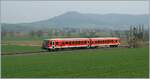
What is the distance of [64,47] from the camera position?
56312 mm

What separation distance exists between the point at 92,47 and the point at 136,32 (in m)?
21.3

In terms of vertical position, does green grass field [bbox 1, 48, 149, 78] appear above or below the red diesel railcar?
below

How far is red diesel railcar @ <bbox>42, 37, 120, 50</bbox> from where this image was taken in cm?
5525

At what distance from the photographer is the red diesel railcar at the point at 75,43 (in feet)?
181

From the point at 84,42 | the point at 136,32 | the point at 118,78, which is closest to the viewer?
the point at 118,78

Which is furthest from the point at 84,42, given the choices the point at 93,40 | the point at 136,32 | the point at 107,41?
the point at 136,32

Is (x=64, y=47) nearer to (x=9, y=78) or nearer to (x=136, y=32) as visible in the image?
(x=136, y=32)

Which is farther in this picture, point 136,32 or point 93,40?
point 136,32

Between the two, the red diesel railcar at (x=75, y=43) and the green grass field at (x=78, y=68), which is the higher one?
the red diesel railcar at (x=75, y=43)

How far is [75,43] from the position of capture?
58344 millimetres

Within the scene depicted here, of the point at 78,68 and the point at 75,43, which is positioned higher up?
the point at 75,43

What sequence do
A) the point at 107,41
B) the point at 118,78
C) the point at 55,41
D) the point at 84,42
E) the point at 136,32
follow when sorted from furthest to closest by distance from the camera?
the point at 136,32 → the point at 107,41 → the point at 84,42 → the point at 55,41 → the point at 118,78

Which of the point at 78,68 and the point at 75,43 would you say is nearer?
the point at 78,68

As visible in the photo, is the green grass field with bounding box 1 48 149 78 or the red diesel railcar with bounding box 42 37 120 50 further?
the red diesel railcar with bounding box 42 37 120 50
